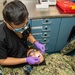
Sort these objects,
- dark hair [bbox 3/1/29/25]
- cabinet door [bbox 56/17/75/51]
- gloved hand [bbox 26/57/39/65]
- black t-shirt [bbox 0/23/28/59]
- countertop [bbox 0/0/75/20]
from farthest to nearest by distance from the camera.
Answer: cabinet door [bbox 56/17/75/51] < countertop [bbox 0/0/75/20] < gloved hand [bbox 26/57/39/65] < black t-shirt [bbox 0/23/28/59] < dark hair [bbox 3/1/29/25]

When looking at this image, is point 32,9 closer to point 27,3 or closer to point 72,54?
point 27,3

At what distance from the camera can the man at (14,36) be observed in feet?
3.62

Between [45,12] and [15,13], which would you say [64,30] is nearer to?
[45,12]

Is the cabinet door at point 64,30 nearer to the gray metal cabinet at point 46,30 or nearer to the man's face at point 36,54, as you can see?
the gray metal cabinet at point 46,30

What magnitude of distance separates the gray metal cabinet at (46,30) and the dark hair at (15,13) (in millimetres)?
630

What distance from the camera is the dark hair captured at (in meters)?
1.09

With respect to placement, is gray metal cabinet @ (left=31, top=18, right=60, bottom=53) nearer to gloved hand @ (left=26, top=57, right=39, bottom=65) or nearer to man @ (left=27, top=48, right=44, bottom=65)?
man @ (left=27, top=48, right=44, bottom=65)

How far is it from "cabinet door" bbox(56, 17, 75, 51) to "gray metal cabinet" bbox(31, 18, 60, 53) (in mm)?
58

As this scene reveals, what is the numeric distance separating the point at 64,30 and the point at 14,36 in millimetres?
851

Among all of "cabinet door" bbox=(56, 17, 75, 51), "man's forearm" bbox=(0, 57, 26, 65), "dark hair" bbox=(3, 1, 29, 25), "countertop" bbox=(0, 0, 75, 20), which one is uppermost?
"dark hair" bbox=(3, 1, 29, 25)

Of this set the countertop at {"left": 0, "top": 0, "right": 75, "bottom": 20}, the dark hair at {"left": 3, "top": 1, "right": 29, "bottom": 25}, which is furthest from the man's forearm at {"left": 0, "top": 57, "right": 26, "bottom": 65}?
the countertop at {"left": 0, "top": 0, "right": 75, "bottom": 20}

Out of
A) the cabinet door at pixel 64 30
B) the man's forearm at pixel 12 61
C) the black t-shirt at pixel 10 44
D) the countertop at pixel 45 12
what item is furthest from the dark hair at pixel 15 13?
the cabinet door at pixel 64 30

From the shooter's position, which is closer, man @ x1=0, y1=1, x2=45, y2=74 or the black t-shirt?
man @ x1=0, y1=1, x2=45, y2=74

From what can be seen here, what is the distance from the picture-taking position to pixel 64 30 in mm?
1948
